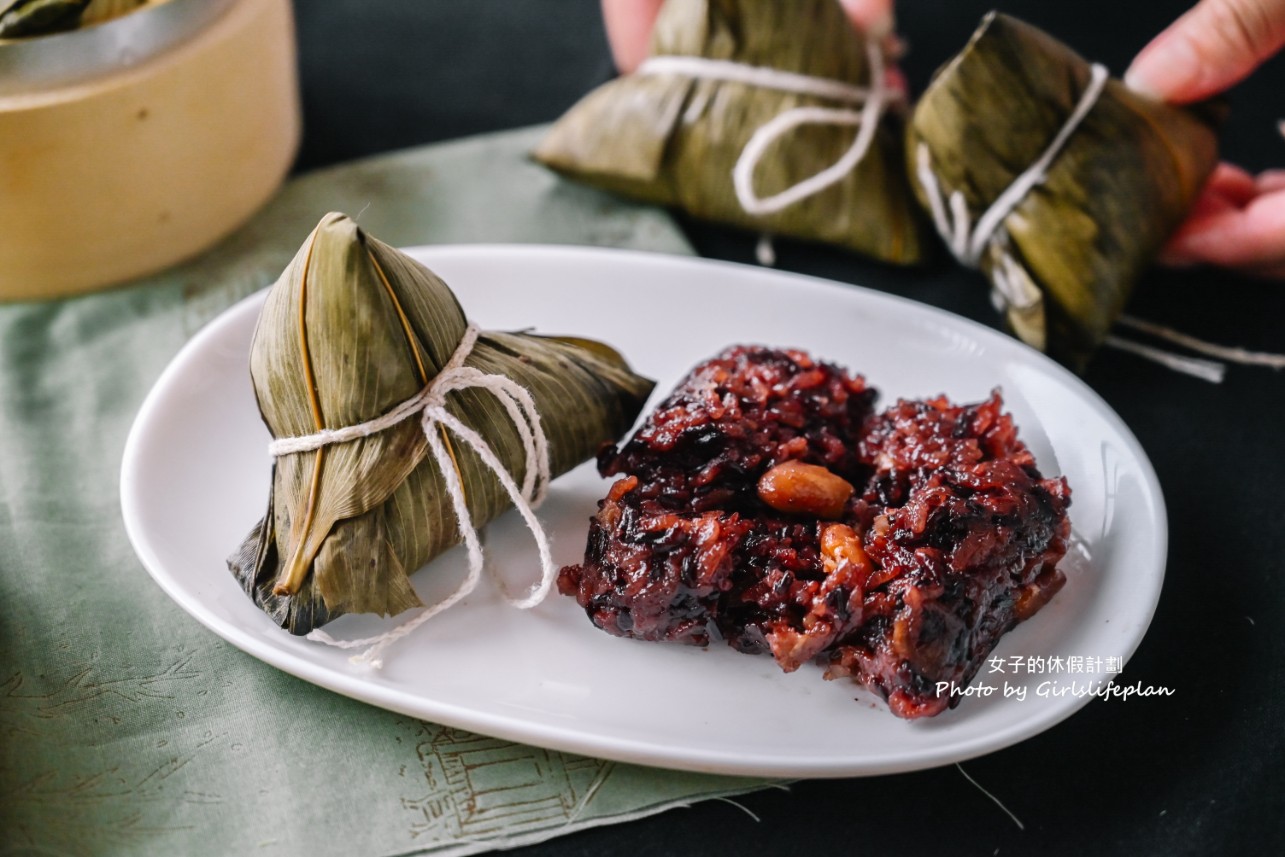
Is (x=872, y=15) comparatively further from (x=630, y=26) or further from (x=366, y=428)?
(x=366, y=428)

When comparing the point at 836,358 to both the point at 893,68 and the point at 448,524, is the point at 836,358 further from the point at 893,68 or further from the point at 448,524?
the point at 893,68

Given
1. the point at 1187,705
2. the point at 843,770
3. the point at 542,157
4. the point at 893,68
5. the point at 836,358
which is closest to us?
the point at 843,770

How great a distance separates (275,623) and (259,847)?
0.33 meters

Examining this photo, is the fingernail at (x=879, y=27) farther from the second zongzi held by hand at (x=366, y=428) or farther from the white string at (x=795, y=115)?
the second zongzi held by hand at (x=366, y=428)

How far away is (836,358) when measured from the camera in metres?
2.26

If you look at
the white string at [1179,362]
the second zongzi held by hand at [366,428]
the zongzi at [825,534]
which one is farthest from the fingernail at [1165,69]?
the second zongzi held by hand at [366,428]

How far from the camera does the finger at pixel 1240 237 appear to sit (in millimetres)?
2418

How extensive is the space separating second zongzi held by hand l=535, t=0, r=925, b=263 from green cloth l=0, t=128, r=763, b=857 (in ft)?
4.33

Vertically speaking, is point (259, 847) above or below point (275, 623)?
below

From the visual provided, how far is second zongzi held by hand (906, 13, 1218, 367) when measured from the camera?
2.32m

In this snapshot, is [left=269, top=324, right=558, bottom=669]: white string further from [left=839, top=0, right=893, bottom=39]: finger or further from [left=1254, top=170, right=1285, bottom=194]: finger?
[left=1254, top=170, right=1285, bottom=194]: finger

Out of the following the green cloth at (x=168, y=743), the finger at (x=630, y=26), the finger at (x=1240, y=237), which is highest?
the finger at (x=630, y=26)

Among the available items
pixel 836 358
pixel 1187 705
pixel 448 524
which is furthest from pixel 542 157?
pixel 1187 705

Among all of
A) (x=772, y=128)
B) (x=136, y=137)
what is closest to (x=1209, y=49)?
(x=772, y=128)
